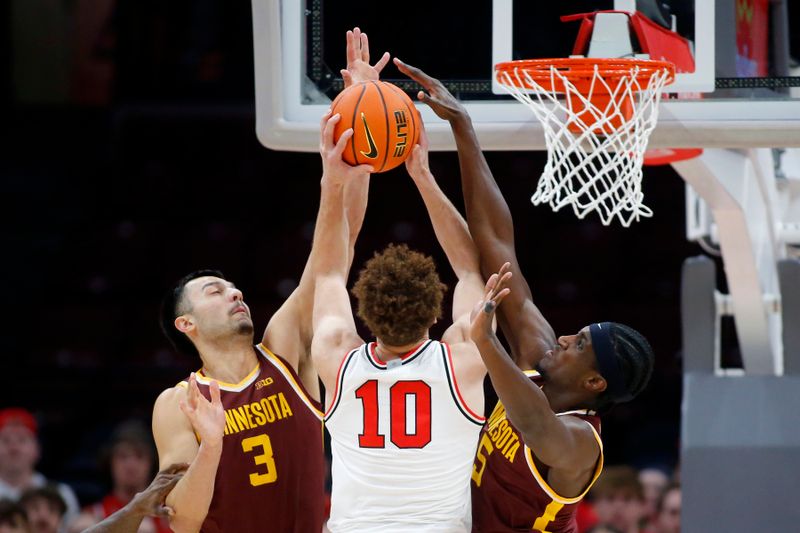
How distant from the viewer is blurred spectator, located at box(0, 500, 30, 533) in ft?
19.3

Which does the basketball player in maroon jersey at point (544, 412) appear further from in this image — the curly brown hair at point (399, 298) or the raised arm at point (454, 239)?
the curly brown hair at point (399, 298)

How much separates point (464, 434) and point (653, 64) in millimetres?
1348

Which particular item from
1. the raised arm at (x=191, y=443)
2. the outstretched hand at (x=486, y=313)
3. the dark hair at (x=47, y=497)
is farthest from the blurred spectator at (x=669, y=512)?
the outstretched hand at (x=486, y=313)

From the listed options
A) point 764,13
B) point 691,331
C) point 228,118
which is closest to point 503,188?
point 228,118

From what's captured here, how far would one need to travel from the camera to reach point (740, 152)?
194 inches

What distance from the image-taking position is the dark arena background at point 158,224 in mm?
8609

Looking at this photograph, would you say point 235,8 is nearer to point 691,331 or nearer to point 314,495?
point 691,331

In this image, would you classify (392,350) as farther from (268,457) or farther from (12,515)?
(12,515)

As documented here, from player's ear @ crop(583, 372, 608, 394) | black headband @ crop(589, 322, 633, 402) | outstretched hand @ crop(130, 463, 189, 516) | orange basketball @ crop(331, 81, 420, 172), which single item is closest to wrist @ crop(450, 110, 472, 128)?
orange basketball @ crop(331, 81, 420, 172)

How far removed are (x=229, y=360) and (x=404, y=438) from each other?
2.87ft

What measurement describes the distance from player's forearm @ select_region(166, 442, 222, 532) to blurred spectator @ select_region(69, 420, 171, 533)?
280 centimetres

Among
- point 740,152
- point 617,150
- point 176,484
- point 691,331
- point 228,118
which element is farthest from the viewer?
point 228,118

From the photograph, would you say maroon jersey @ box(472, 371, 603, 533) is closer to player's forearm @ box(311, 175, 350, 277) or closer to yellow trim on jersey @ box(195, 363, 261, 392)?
player's forearm @ box(311, 175, 350, 277)

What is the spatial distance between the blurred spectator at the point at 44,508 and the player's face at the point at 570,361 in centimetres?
348
